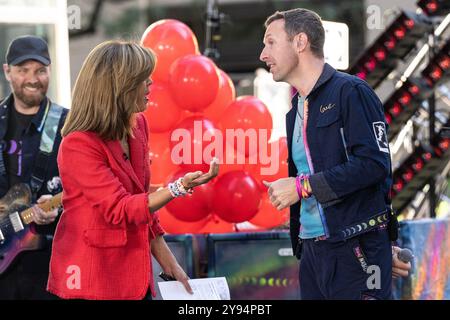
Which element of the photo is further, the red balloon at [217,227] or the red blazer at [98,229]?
the red balloon at [217,227]

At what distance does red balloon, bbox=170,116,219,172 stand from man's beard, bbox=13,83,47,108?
1.10 m

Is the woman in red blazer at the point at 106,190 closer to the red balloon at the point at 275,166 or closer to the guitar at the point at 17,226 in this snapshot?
the guitar at the point at 17,226

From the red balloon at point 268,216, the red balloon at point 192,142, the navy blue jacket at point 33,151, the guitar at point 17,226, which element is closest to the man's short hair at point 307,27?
the navy blue jacket at point 33,151

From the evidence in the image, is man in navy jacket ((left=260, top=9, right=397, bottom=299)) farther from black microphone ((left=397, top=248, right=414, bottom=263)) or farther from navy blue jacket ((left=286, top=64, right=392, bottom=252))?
black microphone ((left=397, top=248, right=414, bottom=263))

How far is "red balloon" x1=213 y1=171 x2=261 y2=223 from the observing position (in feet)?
16.2

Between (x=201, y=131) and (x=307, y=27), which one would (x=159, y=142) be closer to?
(x=201, y=131)

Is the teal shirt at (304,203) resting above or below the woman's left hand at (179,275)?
above

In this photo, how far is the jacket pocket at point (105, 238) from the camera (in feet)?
8.43

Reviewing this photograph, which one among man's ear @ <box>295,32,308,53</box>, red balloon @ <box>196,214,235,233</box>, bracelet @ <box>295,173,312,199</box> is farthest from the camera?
red balloon @ <box>196,214,235,233</box>

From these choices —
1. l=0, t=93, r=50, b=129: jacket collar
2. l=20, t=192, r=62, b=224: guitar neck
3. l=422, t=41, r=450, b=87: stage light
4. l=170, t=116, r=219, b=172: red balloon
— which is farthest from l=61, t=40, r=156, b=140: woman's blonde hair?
l=422, t=41, r=450, b=87: stage light

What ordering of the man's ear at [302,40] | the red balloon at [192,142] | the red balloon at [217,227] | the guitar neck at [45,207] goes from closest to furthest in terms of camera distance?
the man's ear at [302,40], the guitar neck at [45,207], the red balloon at [192,142], the red balloon at [217,227]

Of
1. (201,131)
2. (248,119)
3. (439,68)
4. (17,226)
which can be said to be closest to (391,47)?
(439,68)
